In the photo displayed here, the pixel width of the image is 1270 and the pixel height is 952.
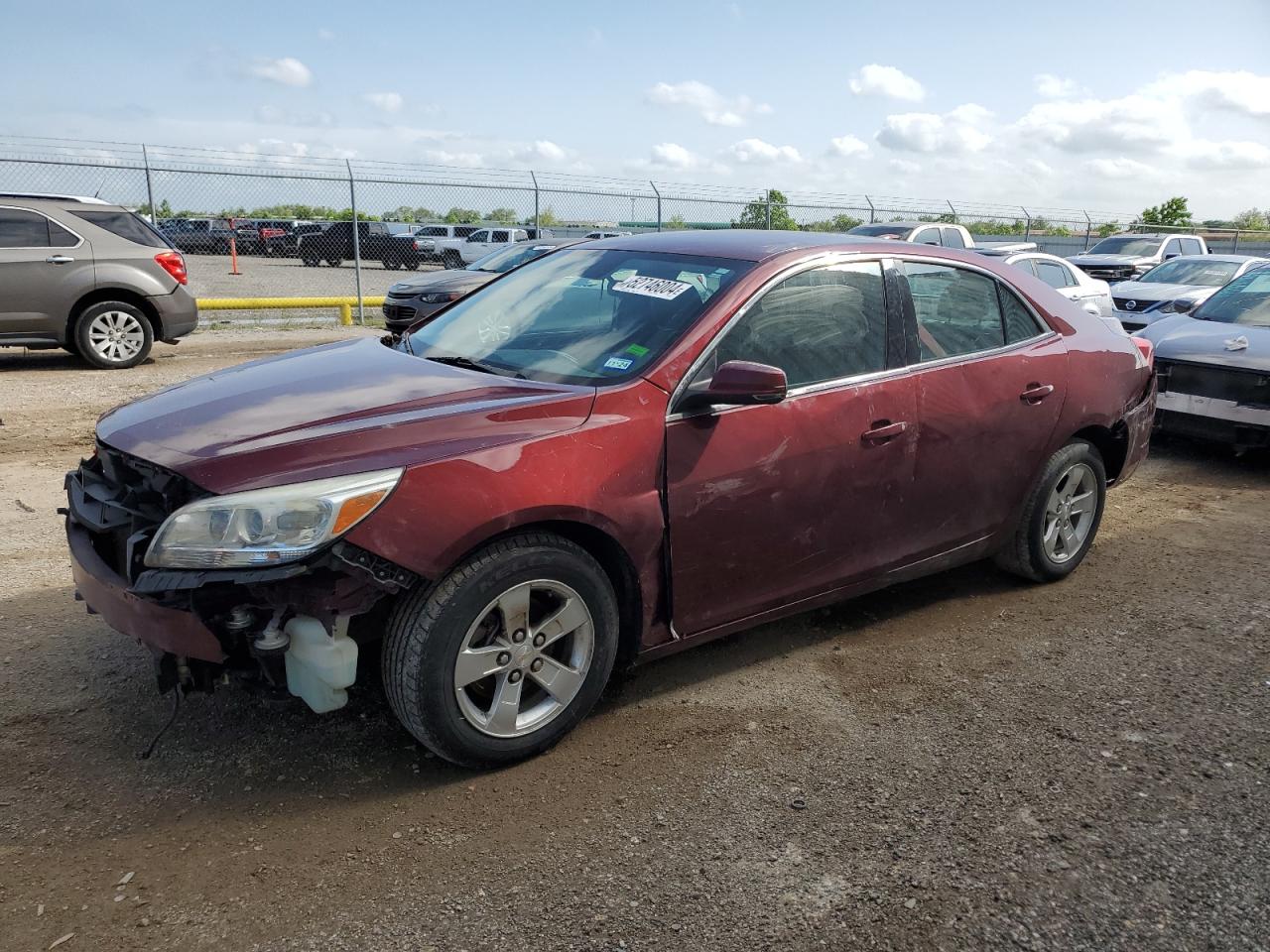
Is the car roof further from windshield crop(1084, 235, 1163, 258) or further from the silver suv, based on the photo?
windshield crop(1084, 235, 1163, 258)

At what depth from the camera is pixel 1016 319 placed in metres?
4.54

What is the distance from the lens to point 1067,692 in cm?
378

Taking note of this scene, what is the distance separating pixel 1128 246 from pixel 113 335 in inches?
716

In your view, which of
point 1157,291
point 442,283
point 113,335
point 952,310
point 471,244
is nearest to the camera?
point 952,310

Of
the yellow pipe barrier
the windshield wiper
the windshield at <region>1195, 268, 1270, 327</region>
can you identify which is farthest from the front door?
the yellow pipe barrier

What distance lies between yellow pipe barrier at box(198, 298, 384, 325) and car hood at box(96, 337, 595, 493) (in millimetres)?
11792

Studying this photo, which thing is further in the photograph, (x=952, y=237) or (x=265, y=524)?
(x=952, y=237)

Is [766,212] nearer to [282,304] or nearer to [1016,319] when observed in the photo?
[282,304]

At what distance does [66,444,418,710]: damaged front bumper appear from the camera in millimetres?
2717

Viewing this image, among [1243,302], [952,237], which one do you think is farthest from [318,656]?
[952,237]

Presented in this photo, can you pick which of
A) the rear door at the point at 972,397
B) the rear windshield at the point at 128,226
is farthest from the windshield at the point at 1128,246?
the rear door at the point at 972,397

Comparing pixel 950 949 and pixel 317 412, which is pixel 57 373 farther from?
pixel 950 949

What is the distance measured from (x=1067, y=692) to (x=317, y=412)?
292 cm

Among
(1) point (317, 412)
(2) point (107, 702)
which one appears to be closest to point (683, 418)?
(1) point (317, 412)
